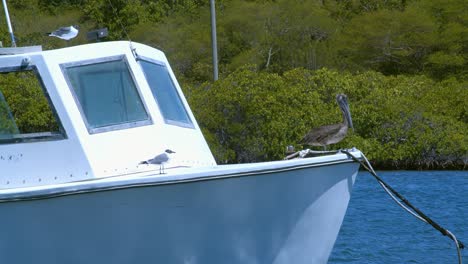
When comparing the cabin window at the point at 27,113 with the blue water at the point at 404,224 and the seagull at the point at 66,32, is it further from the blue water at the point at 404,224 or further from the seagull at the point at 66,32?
the blue water at the point at 404,224

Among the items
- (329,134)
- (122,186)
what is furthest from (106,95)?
(329,134)

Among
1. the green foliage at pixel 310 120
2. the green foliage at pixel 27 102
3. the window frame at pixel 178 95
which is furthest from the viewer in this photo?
the green foliage at pixel 310 120

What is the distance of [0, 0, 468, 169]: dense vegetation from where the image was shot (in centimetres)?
3369

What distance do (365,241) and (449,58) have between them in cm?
3394

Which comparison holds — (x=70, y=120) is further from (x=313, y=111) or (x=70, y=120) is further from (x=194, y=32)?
(x=194, y=32)

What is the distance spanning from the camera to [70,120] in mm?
9578

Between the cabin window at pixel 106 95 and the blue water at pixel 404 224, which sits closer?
the cabin window at pixel 106 95

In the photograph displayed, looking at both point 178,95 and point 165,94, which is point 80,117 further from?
point 178,95

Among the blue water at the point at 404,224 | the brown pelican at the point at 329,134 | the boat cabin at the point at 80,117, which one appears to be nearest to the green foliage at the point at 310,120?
the blue water at the point at 404,224

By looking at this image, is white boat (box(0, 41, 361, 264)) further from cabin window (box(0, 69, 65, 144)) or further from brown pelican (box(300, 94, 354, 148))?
brown pelican (box(300, 94, 354, 148))

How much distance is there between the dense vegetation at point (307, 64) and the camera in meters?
33.7

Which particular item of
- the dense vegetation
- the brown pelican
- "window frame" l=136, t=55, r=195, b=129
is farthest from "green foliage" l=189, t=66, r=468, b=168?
the brown pelican

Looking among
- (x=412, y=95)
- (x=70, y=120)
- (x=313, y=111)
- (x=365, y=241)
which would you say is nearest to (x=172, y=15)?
(x=412, y=95)

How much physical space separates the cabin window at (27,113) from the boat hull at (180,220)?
75 cm
